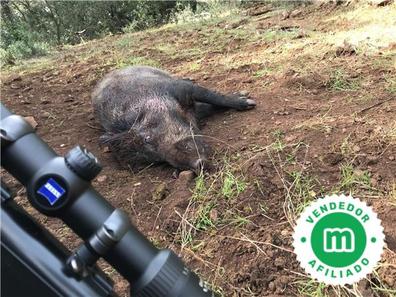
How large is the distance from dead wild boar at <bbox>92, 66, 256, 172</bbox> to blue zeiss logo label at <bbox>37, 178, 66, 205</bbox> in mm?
2921

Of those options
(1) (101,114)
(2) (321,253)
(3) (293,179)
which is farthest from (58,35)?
(2) (321,253)

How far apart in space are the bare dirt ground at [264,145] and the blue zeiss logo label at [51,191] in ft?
4.99

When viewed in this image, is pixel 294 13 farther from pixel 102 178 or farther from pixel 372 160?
pixel 372 160

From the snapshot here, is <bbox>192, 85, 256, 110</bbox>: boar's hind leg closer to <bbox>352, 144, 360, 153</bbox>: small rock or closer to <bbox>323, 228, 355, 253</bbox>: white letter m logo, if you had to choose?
<bbox>352, 144, 360, 153</bbox>: small rock

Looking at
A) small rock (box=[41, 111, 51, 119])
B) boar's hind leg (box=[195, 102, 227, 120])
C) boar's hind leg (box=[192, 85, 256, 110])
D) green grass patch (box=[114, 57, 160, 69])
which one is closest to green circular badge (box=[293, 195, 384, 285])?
boar's hind leg (box=[192, 85, 256, 110])

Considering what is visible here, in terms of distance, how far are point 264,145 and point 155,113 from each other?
1.45m

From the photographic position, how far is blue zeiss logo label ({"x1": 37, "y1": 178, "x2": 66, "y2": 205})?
1.21 m

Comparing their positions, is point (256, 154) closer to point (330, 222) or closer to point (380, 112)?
point (380, 112)

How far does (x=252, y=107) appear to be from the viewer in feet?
15.6

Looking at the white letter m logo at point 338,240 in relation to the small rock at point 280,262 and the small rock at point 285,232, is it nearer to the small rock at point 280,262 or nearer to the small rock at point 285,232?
the small rock at point 280,262

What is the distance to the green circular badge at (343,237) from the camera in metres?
2.04

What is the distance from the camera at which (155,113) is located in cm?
498

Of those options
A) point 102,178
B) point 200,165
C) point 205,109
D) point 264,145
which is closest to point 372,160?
point 264,145

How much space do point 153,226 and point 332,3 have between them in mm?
6507
